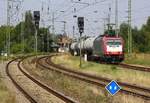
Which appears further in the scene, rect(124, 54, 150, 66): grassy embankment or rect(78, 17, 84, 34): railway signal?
rect(124, 54, 150, 66): grassy embankment

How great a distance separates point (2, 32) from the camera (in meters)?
128

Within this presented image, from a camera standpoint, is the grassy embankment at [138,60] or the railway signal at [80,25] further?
the grassy embankment at [138,60]

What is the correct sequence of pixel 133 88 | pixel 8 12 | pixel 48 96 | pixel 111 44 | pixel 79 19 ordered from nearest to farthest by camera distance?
pixel 48 96 < pixel 133 88 < pixel 79 19 < pixel 111 44 < pixel 8 12

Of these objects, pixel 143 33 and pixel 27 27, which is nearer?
pixel 143 33

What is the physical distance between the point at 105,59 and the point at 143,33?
291 ft

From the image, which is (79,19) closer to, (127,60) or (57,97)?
(127,60)

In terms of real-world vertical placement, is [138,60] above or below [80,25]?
below

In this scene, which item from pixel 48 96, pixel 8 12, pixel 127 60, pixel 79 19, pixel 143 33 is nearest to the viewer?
pixel 48 96

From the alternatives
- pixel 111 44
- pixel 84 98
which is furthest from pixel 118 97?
pixel 111 44

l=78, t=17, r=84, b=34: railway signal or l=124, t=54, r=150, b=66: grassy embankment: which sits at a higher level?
l=78, t=17, r=84, b=34: railway signal

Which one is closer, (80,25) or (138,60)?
(80,25)

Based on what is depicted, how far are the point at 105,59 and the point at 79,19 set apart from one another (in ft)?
41.8

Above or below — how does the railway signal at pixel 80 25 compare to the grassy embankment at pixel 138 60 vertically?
above

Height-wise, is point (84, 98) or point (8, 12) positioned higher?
point (8, 12)
